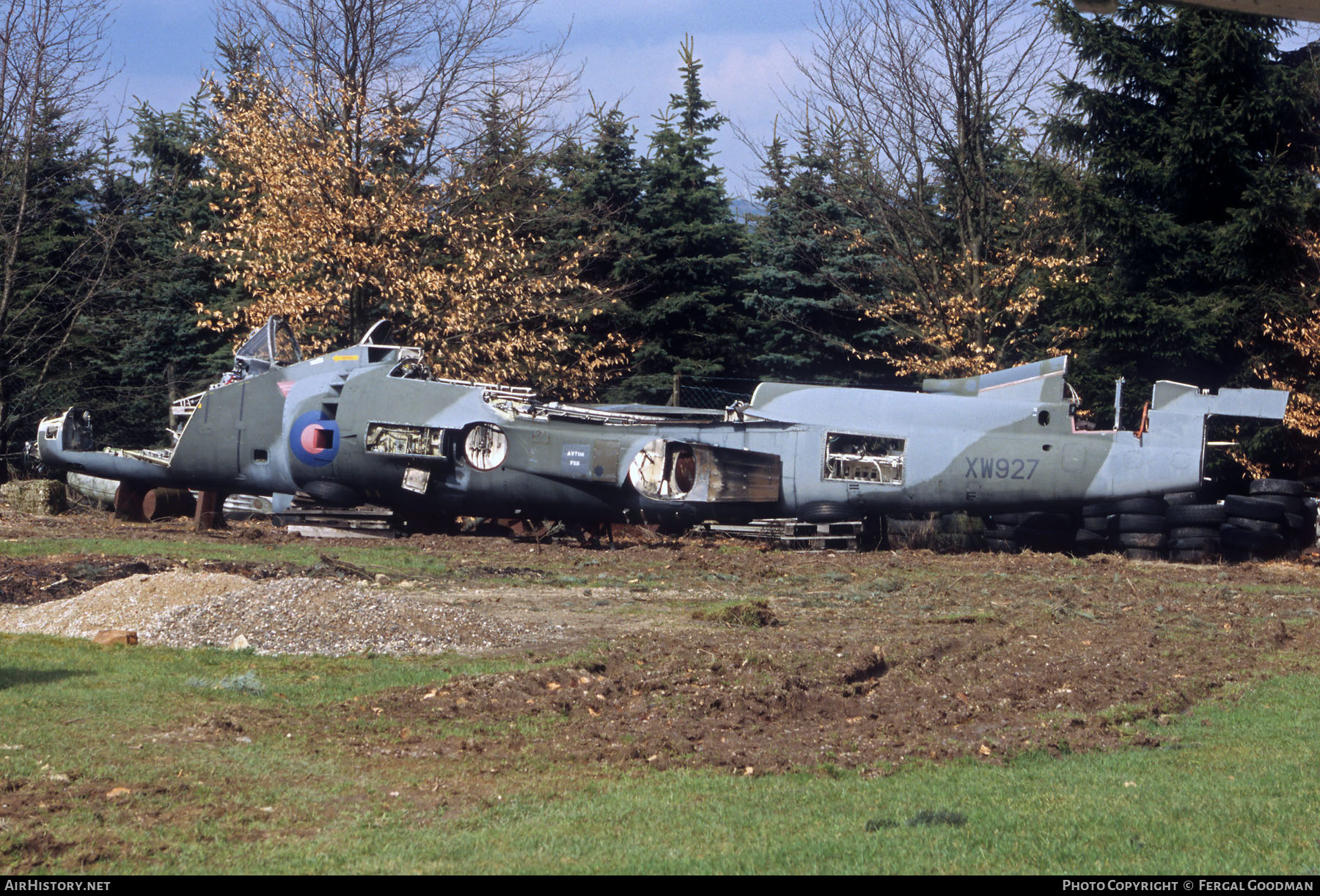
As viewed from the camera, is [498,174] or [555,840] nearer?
[555,840]

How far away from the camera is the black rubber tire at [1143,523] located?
1916 cm

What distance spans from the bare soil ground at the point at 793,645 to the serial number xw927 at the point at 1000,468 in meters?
1.39

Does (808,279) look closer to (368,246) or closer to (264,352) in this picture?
(368,246)

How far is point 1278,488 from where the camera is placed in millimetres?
19375

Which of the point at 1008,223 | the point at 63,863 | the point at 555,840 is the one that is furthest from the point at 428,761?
the point at 1008,223

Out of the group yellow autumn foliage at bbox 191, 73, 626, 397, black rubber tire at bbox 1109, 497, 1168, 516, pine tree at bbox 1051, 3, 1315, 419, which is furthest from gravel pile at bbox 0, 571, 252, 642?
pine tree at bbox 1051, 3, 1315, 419

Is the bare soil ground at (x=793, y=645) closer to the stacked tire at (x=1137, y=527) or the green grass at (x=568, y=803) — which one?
the green grass at (x=568, y=803)

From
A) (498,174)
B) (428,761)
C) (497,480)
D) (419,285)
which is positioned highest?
(498,174)

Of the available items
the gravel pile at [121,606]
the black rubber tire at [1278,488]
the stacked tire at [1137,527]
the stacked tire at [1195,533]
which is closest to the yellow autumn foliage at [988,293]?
the black rubber tire at [1278,488]

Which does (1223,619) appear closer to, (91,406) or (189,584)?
(189,584)

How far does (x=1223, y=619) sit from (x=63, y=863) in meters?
11.8

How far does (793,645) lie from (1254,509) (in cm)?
1224

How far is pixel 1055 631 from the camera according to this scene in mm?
11297

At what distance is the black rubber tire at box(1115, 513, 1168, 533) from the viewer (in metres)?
19.2
